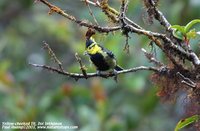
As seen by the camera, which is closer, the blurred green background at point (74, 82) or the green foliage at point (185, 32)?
the green foliage at point (185, 32)

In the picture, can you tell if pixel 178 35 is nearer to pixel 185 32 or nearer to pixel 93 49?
pixel 185 32

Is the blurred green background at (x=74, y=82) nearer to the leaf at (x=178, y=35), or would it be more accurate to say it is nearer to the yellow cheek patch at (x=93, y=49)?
the yellow cheek patch at (x=93, y=49)

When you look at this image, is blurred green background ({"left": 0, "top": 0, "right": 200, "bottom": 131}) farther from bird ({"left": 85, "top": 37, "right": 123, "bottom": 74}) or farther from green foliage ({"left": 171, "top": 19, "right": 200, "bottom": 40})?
green foliage ({"left": 171, "top": 19, "right": 200, "bottom": 40})

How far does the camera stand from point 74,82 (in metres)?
7.01

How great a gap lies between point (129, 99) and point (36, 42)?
7.28ft

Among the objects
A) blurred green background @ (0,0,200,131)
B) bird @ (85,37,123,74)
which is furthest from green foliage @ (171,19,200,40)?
blurred green background @ (0,0,200,131)

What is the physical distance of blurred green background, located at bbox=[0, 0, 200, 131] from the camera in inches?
210

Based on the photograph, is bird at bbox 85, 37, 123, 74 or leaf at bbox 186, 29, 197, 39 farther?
bird at bbox 85, 37, 123, 74

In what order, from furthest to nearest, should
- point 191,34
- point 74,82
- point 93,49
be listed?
point 74,82
point 93,49
point 191,34

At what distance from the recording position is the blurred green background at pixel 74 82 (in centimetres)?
533

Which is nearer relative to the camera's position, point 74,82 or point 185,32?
point 185,32

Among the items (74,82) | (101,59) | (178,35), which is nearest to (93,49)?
(101,59)

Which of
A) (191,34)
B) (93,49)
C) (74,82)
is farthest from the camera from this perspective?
(74,82)

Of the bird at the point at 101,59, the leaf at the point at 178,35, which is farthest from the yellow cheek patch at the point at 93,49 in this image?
the leaf at the point at 178,35
